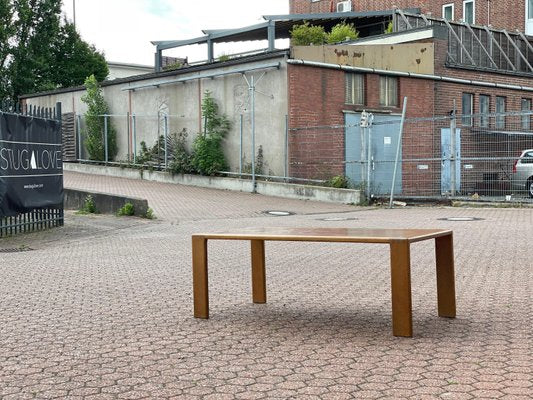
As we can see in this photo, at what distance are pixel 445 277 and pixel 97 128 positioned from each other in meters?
27.6

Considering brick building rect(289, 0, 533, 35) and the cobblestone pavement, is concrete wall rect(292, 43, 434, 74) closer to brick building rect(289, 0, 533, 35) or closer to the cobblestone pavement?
brick building rect(289, 0, 533, 35)

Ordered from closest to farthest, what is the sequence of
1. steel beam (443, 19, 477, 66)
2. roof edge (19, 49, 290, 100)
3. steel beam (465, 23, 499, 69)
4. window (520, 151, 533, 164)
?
1. window (520, 151, 533, 164)
2. roof edge (19, 49, 290, 100)
3. steel beam (443, 19, 477, 66)
4. steel beam (465, 23, 499, 69)

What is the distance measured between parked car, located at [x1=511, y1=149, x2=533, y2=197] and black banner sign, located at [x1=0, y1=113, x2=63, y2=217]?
12821 mm

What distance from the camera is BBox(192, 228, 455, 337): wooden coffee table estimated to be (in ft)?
17.5

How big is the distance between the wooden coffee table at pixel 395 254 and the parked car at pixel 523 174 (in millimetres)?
16094

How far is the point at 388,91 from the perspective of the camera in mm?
27594

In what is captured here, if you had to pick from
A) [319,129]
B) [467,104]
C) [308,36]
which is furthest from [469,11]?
[319,129]

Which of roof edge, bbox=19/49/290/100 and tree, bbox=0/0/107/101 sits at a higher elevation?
tree, bbox=0/0/107/101

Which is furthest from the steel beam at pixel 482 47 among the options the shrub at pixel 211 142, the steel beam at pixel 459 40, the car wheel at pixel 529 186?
the car wheel at pixel 529 186

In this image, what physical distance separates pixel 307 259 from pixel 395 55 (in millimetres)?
19428

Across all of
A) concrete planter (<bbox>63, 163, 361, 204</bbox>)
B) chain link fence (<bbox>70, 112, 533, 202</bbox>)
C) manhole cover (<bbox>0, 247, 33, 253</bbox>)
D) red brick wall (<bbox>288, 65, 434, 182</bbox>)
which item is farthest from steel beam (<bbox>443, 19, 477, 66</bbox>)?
manhole cover (<bbox>0, 247, 33, 253</bbox>)

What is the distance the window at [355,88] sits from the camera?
2611cm

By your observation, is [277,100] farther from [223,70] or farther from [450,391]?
[450,391]

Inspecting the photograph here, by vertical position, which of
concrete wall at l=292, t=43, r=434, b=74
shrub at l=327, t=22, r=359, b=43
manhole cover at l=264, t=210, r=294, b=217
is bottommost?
manhole cover at l=264, t=210, r=294, b=217
